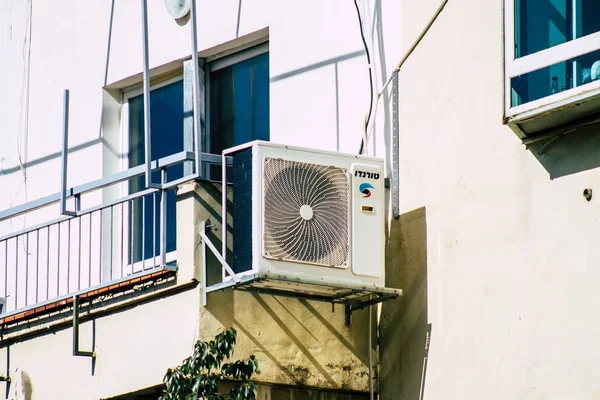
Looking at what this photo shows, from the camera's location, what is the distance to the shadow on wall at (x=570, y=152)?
9414 millimetres

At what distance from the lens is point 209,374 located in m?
10.0

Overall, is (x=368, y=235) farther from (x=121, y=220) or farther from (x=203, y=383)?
(x=121, y=220)

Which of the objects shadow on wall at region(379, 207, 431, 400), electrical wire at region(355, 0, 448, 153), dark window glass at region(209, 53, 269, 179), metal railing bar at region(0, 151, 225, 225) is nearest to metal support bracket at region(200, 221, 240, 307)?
metal railing bar at region(0, 151, 225, 225)

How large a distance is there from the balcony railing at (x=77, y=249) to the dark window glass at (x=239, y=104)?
725 mm

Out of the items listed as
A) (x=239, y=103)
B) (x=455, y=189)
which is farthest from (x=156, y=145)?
(x=455, y=189)

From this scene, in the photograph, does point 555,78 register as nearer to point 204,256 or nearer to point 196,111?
point 196,111

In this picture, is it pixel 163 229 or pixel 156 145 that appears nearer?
pixel 163 229

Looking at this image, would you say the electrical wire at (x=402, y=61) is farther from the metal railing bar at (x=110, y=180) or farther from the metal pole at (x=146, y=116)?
the metal pole at (x=146, y=116)

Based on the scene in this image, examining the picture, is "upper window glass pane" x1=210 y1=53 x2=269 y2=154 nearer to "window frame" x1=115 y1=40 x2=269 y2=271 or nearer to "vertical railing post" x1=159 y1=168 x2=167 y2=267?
"window frame" x1=115 y1=40 x2=269 y2=271

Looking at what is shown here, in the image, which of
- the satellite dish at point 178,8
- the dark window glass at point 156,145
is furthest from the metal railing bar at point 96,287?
the satellite dish at point 178,8

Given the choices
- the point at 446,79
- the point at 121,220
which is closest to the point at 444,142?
the point at 446,79

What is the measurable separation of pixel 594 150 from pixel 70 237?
17.3 feet

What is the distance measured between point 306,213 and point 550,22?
6.64 feet

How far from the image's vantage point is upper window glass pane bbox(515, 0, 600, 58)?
9.31 meters
